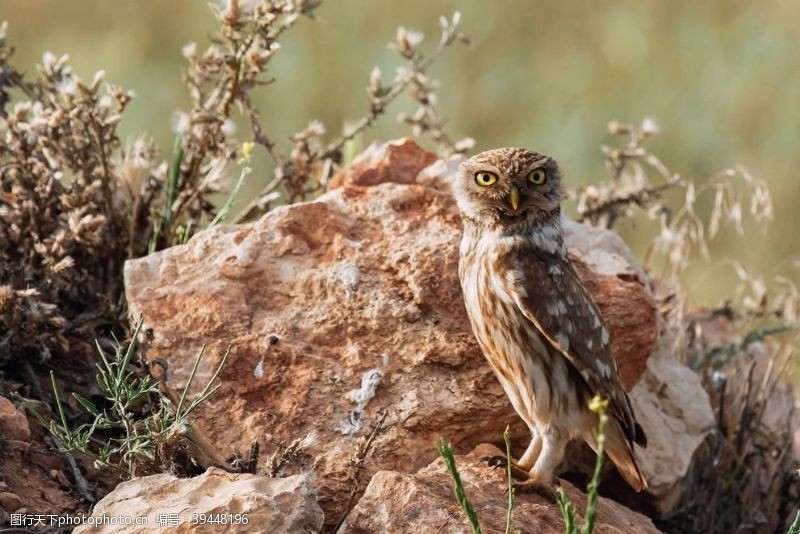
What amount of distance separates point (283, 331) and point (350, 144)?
5.14 feet

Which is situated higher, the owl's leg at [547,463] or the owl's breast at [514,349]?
the owl's breast at [514,349]

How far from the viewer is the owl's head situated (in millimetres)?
4379

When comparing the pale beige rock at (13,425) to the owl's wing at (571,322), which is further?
the owl's wing at (571,322)

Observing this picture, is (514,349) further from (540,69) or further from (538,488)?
(540,69)

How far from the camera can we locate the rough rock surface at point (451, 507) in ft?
12.1

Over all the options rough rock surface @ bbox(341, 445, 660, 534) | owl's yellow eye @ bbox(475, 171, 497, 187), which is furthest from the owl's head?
rough rock surface @ bbox(341, 445, 660, 534)

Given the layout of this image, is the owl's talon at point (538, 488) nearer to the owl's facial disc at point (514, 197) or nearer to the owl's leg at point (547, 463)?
the owl's leg at point (547, 463)

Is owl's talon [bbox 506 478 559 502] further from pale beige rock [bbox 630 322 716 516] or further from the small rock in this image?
the small rock

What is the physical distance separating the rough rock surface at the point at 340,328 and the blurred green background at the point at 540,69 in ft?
15.5

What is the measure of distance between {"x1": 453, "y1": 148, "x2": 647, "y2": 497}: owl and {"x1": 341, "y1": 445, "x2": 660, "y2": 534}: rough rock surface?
173mm

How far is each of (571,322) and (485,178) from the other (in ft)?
1.81

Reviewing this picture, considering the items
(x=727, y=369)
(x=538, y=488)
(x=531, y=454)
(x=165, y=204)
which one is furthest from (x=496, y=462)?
(x=727, y=369)

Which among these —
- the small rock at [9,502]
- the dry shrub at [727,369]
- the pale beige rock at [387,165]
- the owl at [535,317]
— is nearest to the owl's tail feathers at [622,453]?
the owl at [535,317]

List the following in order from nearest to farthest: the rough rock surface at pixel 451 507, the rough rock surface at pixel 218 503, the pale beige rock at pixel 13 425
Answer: the rough rock surface at pixel 218 503 < the rough rock surface at pixel 451 507 < the pale beige rock at pixel 13 425
